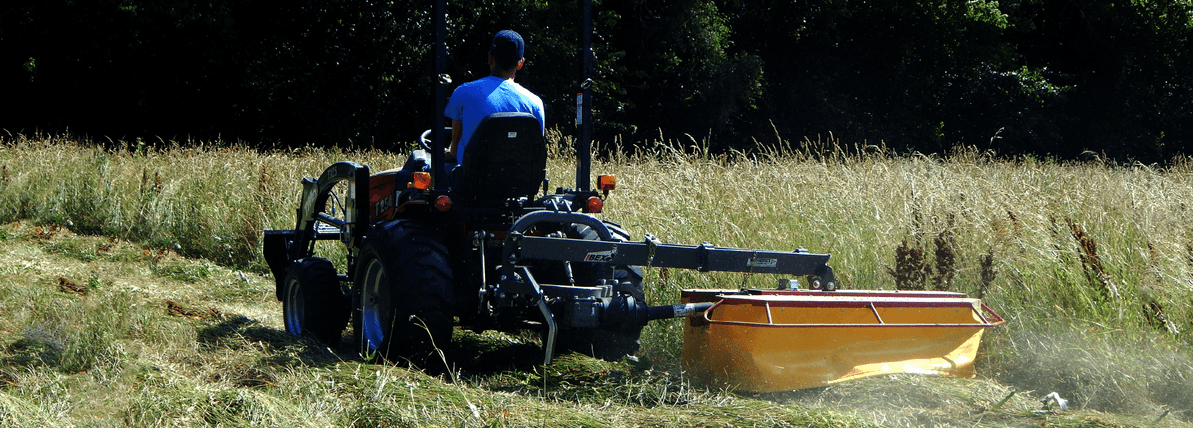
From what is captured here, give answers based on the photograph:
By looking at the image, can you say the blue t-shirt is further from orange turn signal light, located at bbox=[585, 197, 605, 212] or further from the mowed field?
the mowed field

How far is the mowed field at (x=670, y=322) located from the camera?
371 centimetres

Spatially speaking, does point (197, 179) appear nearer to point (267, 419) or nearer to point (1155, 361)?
point (267, 419)

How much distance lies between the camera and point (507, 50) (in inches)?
178

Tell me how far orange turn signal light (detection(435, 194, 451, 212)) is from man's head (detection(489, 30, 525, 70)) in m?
0.70

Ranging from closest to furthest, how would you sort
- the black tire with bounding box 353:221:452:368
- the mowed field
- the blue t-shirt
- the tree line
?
the mowed field
the black tire with bounding box 353:221:452:368
the blue t-shirt
the tree line

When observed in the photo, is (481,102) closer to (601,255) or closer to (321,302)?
(601,255)

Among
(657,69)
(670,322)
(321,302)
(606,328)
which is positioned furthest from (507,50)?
(657,69)

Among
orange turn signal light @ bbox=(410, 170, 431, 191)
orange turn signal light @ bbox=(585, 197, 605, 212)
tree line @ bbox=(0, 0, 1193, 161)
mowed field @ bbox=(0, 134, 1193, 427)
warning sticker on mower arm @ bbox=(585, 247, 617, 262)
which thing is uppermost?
tree line @ bbox=(0, 0, 1193, 161)

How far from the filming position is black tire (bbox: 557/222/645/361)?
4508 millimetres

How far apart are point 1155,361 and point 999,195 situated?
2.38 m

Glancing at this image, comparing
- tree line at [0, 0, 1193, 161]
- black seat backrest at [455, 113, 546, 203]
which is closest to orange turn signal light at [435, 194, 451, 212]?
black seat backrest at [455, 113, 546, 203]

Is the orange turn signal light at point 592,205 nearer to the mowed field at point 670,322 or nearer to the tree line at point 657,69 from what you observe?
the mowed field at point 670,322

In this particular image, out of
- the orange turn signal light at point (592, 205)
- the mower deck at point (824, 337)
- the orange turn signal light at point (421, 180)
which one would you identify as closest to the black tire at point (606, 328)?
the orange turn signal light at point (592, 205)

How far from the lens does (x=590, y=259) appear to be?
4047mm
